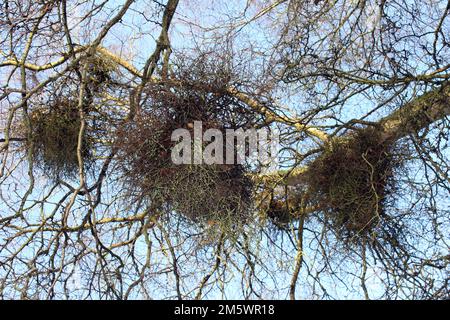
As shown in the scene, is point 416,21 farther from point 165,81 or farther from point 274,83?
point 165,81

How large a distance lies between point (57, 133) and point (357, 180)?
1.64 m

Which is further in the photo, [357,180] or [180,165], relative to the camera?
[357,180]

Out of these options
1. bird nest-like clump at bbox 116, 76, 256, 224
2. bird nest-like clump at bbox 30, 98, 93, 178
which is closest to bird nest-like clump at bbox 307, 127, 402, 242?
bird nest-like clump at bbox 116, 76, 256, 224

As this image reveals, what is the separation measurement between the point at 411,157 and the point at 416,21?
2.33 ft

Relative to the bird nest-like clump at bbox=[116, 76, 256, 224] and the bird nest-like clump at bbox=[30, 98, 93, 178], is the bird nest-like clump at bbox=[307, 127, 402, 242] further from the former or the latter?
the bird nest-like clump at bbox=[30, 98, 93, 178]

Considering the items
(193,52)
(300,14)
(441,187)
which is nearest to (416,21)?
(300,14)

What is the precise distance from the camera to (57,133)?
439 centimetres

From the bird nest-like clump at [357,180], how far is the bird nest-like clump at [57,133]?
1.32m

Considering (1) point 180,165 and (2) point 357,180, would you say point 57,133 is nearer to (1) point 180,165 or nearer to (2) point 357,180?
(1) point 180,165

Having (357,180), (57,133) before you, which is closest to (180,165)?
(57,133)

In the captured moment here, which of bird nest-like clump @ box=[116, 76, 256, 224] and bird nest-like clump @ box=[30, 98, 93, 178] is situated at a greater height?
bird nest-like clump @ box=[30, 98, 93, 178]

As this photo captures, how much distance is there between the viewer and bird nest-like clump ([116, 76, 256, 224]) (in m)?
3.74

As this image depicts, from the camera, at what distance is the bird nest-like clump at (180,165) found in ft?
12.3

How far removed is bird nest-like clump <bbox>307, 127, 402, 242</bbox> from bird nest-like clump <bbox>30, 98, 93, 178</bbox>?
1322 mm
